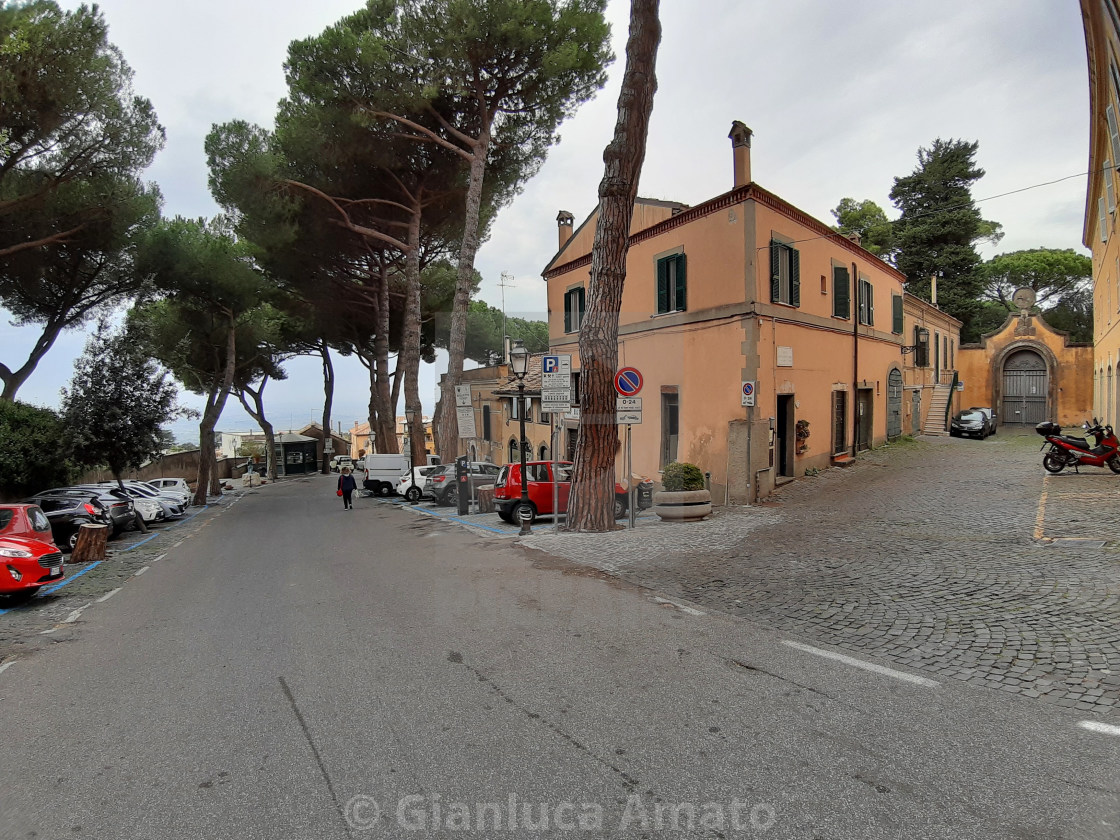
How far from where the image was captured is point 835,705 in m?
4.01

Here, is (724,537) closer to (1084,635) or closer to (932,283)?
(1084,635)

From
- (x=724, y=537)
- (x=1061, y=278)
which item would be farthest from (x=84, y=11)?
(x=1061, y=278)

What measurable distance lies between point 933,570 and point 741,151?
35.5ft

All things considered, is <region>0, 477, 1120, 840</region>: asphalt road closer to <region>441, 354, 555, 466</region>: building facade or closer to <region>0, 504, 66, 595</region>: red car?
<region>0, 504, 66, 595</region>: red car

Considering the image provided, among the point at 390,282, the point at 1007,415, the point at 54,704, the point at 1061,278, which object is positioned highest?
the point at 1061,278

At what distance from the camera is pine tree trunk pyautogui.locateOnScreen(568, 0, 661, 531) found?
11.4 m

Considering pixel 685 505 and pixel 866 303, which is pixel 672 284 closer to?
pixel 685 505

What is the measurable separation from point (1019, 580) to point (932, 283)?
3167cm

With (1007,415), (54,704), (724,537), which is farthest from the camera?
(1007,415)

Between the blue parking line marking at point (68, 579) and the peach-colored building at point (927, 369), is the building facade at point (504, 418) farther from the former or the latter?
the blue parking line marking at point (68, 579)

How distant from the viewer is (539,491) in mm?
14844

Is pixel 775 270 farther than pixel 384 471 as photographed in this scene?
No

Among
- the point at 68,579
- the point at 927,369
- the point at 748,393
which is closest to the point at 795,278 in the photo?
the point at 748,393

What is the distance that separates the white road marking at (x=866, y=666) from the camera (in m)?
4.35
